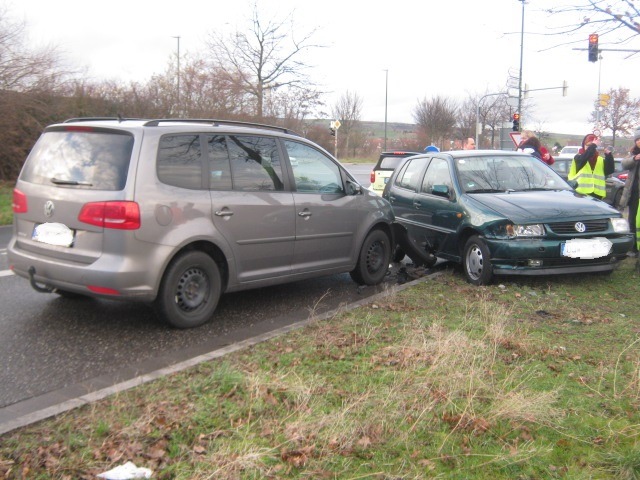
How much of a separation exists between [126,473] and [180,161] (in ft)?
10.0

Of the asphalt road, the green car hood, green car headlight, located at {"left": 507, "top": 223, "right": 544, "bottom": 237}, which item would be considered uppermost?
the green car hood

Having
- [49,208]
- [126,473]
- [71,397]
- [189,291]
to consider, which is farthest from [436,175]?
[126,473]

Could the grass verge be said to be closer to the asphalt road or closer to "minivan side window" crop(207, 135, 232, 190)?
the asphalt road

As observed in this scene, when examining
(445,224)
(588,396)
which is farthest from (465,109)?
(588,396)

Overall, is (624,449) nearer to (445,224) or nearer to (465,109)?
(445,224)

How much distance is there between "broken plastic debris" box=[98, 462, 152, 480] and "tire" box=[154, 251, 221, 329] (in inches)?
91.9

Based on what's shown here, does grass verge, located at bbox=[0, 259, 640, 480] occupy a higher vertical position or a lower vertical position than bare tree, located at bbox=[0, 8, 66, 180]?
lower

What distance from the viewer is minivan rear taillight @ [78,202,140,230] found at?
4.79m

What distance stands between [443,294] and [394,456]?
3686 mm

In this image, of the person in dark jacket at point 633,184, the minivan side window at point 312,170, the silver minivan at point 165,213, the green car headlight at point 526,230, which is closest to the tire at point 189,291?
the silver minivan at point 165,213

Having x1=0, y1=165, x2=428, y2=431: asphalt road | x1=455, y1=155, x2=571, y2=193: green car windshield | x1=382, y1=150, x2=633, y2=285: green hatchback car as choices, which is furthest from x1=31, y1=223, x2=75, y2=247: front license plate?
x1=455, y1=155, x2=571, y2=193: green car windshield

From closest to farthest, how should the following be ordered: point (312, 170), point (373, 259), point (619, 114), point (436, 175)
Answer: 1. point (312, 170)
2. point (373, 259)
3. point (436, 175)
4. point (619, 114)

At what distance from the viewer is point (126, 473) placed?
9.20 feet

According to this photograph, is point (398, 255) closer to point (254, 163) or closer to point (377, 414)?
point (254, 163)
